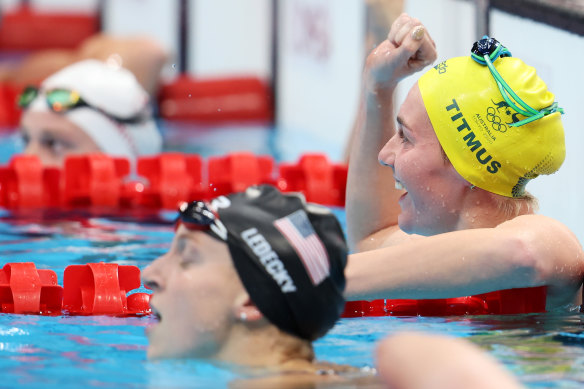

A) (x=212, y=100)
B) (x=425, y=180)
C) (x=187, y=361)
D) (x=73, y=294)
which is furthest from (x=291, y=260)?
(x=212, y=100)

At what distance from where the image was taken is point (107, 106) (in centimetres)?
530

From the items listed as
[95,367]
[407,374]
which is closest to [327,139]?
[95,367]

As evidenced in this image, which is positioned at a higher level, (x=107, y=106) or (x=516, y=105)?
(x=107, y=106)

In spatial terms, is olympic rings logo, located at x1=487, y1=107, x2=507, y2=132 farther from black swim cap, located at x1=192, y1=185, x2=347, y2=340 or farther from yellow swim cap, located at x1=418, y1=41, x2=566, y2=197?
black swim cap, located at x1=192, y1=185, x2=347, y2=340

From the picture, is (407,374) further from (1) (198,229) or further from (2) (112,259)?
(2) (112,259)

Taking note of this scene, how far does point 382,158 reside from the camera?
2.85 meters

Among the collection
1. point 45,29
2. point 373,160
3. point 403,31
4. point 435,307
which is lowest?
point 435,307

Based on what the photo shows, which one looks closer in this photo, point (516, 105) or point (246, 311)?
point (246, 311)

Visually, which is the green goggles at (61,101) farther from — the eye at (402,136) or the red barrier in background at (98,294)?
the eye at (402,136)

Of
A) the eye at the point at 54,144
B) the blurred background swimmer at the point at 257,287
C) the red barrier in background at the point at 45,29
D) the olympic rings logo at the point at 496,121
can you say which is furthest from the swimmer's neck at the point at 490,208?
the red barrier in background at the point at 45,29

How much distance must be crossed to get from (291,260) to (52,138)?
3.62 meters

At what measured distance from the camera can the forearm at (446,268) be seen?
243 cm

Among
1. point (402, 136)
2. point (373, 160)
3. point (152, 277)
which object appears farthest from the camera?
point (373, 160)

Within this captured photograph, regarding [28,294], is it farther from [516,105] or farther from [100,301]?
[516,105]
